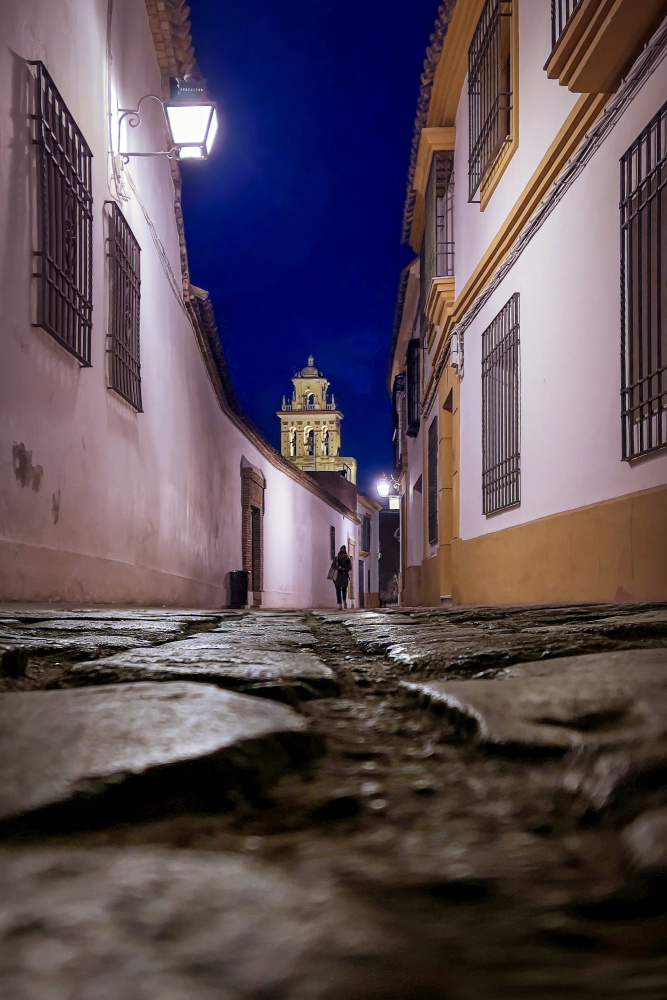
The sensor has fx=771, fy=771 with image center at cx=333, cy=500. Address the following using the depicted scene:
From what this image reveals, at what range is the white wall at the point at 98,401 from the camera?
4.04 meters

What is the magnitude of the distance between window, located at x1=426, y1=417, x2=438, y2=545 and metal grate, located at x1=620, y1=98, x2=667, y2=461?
6476mm

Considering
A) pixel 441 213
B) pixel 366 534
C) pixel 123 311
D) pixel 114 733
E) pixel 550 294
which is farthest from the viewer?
pixel 366 534

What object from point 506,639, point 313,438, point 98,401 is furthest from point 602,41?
point 313,438

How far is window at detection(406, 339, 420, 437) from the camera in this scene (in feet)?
45.0

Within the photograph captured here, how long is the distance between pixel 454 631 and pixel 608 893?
5.61ft

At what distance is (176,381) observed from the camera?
857cm

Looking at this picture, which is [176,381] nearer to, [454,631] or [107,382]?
[107,382]

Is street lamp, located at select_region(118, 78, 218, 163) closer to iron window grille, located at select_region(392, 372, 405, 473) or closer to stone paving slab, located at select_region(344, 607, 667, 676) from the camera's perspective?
stone paving slab, located at select_region(344, 607, 667, 676)

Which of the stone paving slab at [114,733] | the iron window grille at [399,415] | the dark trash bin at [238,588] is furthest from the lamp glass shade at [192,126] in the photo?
the iron window grille at [399,415]

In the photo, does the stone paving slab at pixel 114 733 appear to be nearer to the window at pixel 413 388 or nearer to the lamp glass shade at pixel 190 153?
the lamp glass shade at pixel 190 153

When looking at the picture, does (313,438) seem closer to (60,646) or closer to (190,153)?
(190,153)

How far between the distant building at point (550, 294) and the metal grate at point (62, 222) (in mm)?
2929

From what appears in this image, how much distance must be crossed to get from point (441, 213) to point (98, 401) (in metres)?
6.11

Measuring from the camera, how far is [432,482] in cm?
1123
